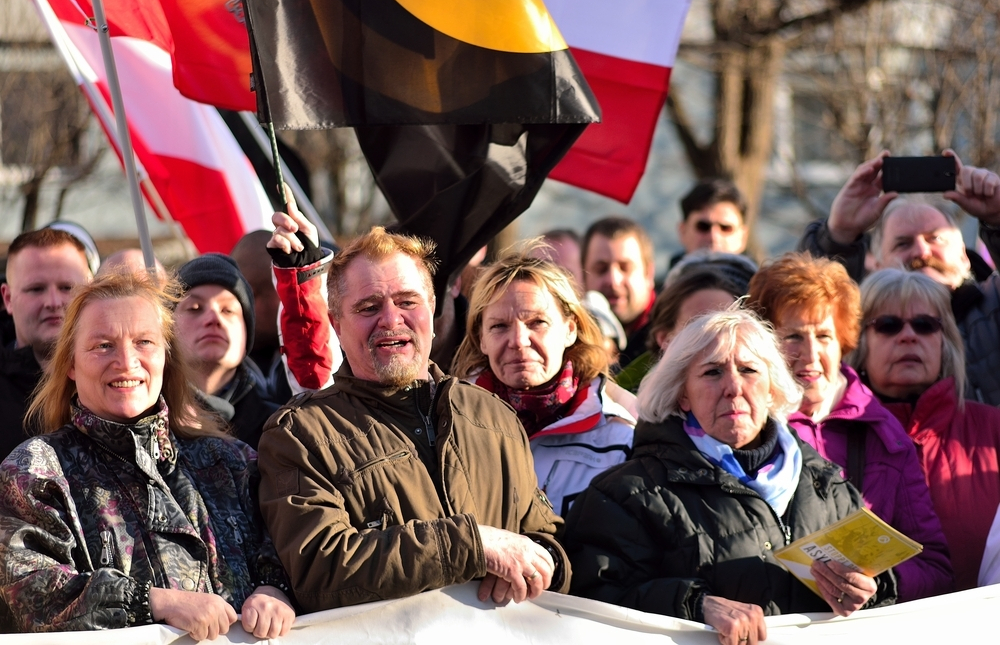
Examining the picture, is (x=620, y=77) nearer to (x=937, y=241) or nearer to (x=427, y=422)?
(x=937, y=241)

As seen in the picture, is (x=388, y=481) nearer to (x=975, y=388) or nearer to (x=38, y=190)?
(x=975, y=388)

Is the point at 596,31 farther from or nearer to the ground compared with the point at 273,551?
farther from the ground

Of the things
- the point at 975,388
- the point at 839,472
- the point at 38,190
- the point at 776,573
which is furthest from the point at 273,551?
the point at 38,190

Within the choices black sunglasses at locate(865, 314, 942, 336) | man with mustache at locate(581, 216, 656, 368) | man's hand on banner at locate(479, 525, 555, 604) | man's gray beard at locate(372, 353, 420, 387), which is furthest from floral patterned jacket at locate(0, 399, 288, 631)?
man with mustache at locate(581, 216, 656, 368)

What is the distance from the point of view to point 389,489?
368cm

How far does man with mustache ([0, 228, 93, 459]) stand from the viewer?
4.86 meters

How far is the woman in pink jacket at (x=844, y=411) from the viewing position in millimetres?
4414

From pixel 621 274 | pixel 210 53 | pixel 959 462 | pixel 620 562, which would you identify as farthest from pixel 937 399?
pixel 210 53

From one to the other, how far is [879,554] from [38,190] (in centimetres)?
1080

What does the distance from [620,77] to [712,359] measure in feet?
8.13

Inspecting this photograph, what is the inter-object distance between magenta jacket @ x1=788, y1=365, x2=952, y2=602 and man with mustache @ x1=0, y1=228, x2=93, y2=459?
109 inches

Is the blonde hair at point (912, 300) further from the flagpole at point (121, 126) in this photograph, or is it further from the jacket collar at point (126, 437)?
the jacket collar at point (126, 437)

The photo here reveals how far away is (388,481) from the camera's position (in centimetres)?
370

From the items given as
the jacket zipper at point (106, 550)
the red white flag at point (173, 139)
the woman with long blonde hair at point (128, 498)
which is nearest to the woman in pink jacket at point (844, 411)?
the woman with long blonde hair at point (128, 498)
